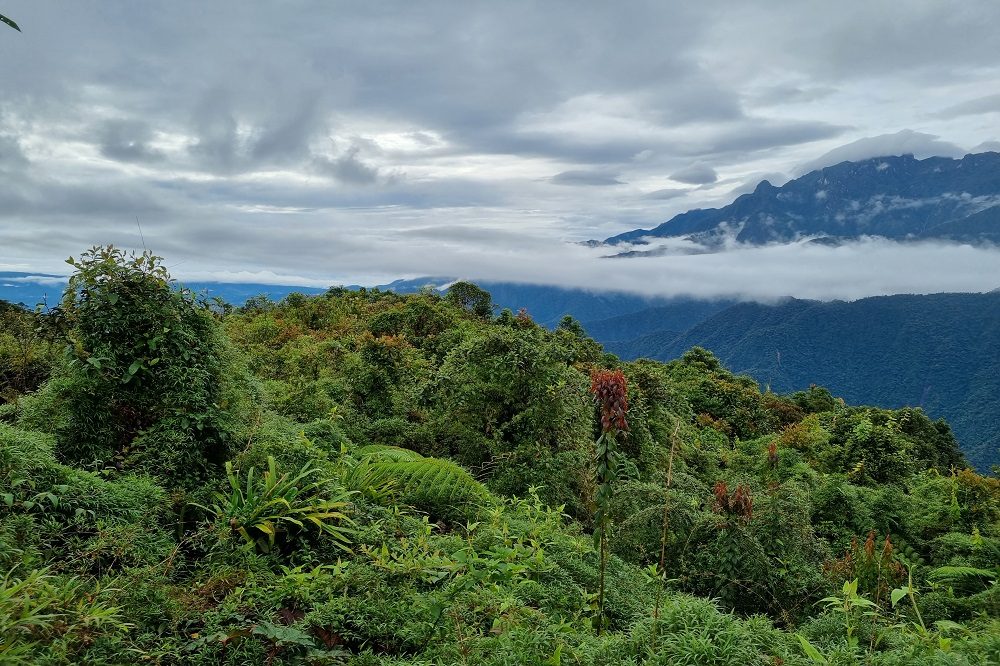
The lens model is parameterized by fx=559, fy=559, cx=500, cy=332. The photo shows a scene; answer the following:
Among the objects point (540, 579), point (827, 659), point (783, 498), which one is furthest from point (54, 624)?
point (783, 498)

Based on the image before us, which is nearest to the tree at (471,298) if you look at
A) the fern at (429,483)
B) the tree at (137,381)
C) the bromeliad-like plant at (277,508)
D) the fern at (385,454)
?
Result: the fern at (385,454)

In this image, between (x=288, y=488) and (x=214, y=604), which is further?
(x=288, y=488)

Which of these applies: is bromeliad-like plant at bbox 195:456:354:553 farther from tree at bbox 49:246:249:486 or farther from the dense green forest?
tree at bbox 49:246:249:486

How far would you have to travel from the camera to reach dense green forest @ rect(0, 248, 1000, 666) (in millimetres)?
3395

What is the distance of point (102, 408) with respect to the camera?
5305mm

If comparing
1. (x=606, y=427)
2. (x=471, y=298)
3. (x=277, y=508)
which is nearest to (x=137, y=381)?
(x=277, y=508)

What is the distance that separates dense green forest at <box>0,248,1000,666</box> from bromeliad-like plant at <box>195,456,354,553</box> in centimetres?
3

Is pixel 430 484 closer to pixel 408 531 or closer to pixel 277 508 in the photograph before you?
pixel 408 531

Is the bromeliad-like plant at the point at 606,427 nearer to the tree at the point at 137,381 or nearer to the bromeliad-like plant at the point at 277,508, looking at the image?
the bromeliad-like plant at the point at 277,508

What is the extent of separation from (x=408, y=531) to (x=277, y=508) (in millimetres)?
1161

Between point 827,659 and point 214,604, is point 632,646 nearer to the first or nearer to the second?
point 827,659

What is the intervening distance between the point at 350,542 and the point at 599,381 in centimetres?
247

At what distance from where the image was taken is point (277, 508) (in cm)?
475

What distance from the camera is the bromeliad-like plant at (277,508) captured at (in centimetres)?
458
